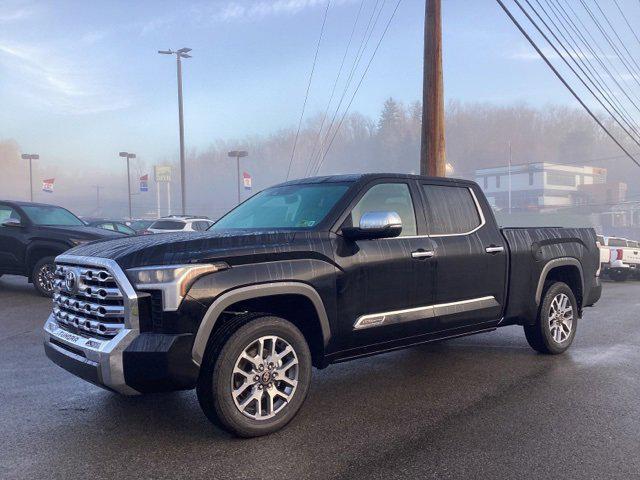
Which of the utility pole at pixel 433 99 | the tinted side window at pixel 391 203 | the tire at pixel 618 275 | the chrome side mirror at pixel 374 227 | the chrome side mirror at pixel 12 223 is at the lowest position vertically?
the tire at pixel 618 275

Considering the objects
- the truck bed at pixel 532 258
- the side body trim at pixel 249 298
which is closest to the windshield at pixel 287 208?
the side body trim at pixel 249 298

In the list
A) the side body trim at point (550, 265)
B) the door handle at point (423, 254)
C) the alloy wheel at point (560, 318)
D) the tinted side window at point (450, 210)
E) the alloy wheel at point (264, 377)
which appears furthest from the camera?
the alloy wheel at point (560, 318)

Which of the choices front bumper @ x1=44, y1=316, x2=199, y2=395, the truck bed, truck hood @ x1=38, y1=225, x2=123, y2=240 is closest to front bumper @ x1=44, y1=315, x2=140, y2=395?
front bumper @ x1=44, y1=316, x2=199, y2=395

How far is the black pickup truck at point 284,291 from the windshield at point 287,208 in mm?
17

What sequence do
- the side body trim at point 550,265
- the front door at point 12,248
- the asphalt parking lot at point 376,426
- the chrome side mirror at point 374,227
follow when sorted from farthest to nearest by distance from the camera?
the front door at point 12,248, the side body trim at point 550,265, the chrome side mirror at point 374,227, the asphalt parking lot at point 376,426

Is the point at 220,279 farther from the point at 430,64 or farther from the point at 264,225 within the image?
the point at 430,64

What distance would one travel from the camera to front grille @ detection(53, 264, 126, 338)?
3594mm

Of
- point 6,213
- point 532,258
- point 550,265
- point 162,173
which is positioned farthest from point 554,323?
point 162,173

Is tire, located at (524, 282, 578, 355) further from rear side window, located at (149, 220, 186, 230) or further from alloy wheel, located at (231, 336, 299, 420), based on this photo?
rear side window, located at (149, 220, 186, 230)

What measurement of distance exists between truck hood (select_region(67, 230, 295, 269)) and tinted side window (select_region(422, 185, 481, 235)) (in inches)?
63.3

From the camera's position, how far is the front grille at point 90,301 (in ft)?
11.8

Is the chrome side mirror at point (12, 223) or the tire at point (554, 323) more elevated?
the chrome side mirror at point (12, 223)

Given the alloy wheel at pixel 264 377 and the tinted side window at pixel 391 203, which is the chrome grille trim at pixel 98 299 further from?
the tinted side window at pixel 391 203

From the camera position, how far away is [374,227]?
4.18m
